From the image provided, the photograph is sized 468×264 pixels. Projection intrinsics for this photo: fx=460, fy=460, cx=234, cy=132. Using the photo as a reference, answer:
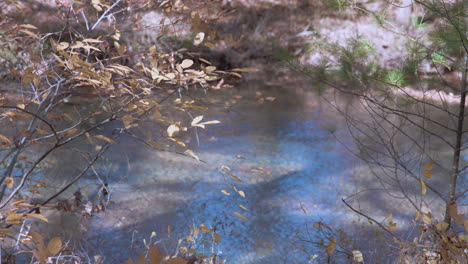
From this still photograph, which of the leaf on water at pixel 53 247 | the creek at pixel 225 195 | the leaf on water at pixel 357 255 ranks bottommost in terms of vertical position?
the creek at pixel 225 195

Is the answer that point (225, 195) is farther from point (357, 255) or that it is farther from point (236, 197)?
point (357, 255)

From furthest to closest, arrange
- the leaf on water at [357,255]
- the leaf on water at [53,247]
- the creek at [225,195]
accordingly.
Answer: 1. the creek at [225,195]
2. the leaf on water at [357,255]
3. the leaf on water at [53,247]

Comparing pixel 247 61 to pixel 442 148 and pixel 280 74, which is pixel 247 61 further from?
pixel 442 148

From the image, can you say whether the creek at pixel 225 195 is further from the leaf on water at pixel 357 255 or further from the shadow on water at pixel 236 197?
the leaf on water at pixel 357 255

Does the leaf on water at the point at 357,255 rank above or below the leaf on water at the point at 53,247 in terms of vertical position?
below

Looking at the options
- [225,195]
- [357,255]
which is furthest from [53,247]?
[225,195]

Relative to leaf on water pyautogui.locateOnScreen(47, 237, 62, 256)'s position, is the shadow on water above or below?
below

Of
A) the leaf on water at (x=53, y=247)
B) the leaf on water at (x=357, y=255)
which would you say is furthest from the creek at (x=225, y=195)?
the leaf on water at (x=53, y=247)

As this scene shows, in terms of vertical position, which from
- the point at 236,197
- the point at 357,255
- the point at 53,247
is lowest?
the point at 236,197

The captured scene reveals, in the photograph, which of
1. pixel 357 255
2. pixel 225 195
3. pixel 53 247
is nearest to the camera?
pixel 53 247

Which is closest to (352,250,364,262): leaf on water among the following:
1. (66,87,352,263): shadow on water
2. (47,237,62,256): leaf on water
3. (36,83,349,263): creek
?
(36,83,349,263): creek

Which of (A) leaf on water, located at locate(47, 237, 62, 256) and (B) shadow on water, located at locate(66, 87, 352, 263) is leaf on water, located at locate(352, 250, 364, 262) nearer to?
(B) shadow on water, located at locate(66, 87, 352, 263)

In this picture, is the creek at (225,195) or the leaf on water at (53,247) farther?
the creek at (225,195)

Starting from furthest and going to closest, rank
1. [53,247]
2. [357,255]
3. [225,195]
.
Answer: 1. [225,195]
2. [357,255]
3. [53,247]
